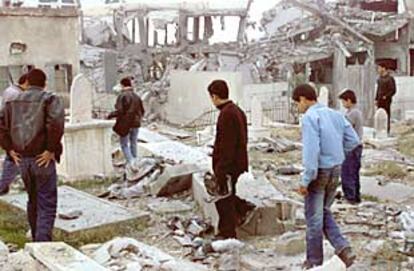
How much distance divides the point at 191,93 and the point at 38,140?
22514mm

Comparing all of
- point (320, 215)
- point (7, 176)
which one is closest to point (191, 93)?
point (7, 176)

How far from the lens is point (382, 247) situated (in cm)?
721

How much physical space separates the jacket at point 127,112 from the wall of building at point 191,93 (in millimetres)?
15723

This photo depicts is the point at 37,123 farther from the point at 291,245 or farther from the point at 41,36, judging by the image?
the point at 41,36

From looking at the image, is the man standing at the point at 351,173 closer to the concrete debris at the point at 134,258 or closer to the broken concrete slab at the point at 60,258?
the concrete debris at the point at 134,258

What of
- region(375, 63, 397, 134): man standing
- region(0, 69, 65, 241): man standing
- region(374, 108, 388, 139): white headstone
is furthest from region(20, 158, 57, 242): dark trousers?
region(374, 108, 388, 139): white headstone

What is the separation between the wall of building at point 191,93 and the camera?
2711 cm

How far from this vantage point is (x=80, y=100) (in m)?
11.1

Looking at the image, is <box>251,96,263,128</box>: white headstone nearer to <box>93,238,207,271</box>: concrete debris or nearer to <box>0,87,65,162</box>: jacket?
<box>93,238,207,271</box>: concrete debris

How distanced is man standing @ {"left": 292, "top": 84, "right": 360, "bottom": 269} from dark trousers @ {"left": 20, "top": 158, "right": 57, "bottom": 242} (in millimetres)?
2291

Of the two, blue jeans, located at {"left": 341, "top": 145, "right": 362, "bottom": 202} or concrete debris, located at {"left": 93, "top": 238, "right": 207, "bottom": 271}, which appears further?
blue jeans, located at {"left": 341, "top": 145, "right": 362, "bottom": 202}

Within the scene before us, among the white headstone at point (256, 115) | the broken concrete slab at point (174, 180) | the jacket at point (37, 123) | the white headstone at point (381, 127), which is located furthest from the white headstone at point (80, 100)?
the white headstone at point (381, 127)

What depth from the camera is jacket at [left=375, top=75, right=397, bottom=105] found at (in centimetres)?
1391

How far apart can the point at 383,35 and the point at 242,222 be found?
3254 centimetres
